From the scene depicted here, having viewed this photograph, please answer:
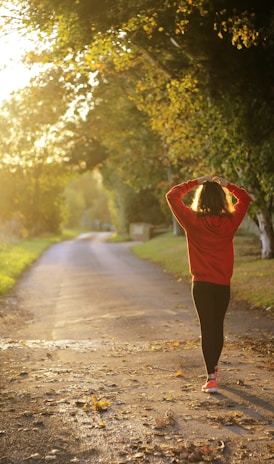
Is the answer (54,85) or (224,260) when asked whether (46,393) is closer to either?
(224,260)

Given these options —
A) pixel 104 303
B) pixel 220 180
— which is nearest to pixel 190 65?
pixel 104 303

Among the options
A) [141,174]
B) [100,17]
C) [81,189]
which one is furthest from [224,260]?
[81,189]

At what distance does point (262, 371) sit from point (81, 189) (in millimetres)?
129566

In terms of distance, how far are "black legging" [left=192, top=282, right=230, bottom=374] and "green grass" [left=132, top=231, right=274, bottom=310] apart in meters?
7.05

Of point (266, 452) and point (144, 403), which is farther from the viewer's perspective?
point (144, 403)

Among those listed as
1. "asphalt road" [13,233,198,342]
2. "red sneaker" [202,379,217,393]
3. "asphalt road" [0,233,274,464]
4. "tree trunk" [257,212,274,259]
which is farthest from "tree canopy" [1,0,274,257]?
"red sneaker" [202,379,217,393]

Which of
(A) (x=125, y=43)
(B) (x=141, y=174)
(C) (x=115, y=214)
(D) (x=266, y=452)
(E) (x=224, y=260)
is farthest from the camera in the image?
(C) (x=115, y=214)

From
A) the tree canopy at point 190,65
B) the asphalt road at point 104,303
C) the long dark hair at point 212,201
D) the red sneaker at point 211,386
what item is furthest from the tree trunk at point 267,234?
the red sneaker at point 211,386

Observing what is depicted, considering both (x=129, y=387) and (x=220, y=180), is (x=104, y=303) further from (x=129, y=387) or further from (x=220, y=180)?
(x=220, y=180)

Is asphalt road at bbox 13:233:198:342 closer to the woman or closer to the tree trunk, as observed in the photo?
the tree trunk

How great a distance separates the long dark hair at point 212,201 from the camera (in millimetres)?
7766

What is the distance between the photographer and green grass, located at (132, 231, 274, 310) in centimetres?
1664

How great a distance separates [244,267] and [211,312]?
14969 millimetres

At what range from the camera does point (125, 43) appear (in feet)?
61.3
